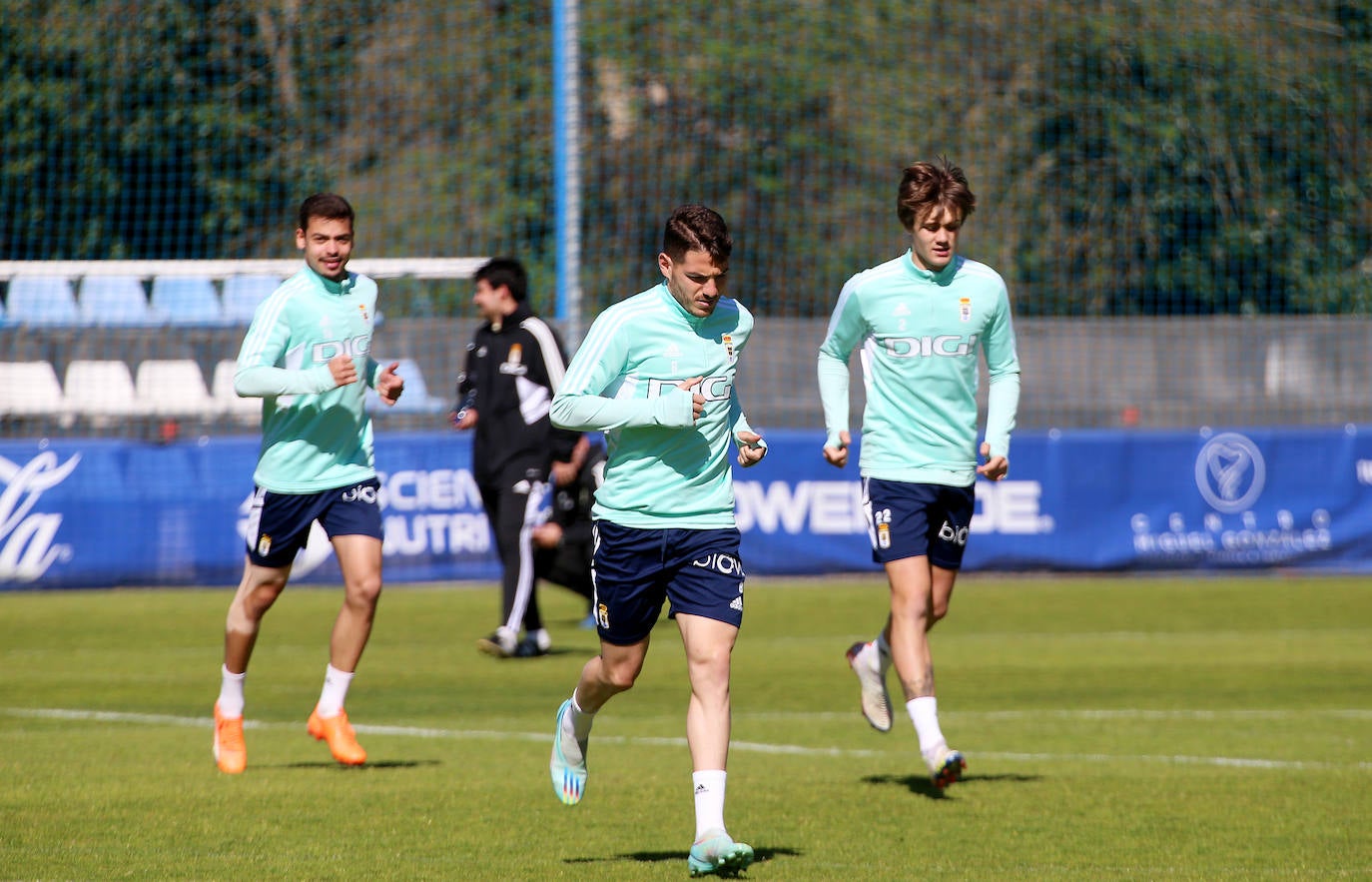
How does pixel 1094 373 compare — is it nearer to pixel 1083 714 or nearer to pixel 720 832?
pixel 1083 714

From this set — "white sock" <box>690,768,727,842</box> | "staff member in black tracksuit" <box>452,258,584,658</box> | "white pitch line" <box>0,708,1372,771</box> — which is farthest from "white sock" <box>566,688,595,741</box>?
"staff member in black tracksuit" <box>452,258,584,658</box>

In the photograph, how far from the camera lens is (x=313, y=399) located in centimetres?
727

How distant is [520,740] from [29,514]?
803cm

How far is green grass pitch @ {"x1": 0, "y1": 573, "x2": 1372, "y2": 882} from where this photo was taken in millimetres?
5793

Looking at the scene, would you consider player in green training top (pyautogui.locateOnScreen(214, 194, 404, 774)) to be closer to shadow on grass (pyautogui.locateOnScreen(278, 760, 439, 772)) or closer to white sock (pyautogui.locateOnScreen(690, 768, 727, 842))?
shadow on grass (pyautogui.locateOnScreen(278, 760, 439, 772))

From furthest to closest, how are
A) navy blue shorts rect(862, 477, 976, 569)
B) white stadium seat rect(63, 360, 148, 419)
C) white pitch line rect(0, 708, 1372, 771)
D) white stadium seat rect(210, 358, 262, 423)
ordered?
1. white stadium seat rect(210, 358, 262, 423)
2. white stadium seat rect(63, 360, 148, 419)
3. white pitch line rect(0, 708, 1372, 771)
4. navy blue shorts rect(862, 477, 976, 569)

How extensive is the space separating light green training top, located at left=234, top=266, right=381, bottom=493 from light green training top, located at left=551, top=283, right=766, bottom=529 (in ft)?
5.99

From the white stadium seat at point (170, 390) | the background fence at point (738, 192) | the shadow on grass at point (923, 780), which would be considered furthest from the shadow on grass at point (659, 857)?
the white stadium seat at point (170, 390)

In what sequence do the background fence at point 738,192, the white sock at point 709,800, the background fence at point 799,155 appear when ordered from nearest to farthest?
the white sock at point 709,800 → the background fence at point 738,192 → the background fence at point 799,155

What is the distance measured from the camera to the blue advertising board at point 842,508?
15.2 meters

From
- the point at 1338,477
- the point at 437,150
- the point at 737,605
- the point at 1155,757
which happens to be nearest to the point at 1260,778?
the point at 1155,757

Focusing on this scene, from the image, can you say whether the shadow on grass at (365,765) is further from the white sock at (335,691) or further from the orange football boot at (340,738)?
the white sock at (335,691)

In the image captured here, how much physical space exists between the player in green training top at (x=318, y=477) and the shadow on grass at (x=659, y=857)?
1880 millimetres

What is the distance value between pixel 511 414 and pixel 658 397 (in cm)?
561
